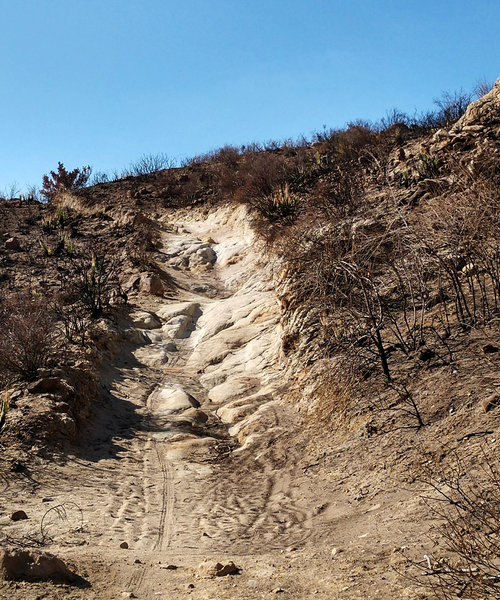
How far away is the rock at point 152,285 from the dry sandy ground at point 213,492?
7.72 feet

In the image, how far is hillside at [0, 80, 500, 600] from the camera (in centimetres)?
446

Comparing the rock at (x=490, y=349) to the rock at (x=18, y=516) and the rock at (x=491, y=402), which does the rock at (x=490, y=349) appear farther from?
the rock at (x=18, y=516)

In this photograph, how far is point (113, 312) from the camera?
14430 mm

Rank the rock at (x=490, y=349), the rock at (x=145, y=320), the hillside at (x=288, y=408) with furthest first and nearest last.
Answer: the rock at (x=145, y=320) < the rock at (x=490, y=349) < the hillside at (x=288, y=408)

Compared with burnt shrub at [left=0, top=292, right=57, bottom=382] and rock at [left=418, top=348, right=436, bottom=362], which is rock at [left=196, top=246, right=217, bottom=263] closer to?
burnt shrub at [left=0, top=292, right=57, bottom=382]

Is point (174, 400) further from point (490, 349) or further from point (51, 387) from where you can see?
point (490, 349)

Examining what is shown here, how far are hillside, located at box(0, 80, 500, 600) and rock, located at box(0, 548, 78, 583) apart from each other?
23mm

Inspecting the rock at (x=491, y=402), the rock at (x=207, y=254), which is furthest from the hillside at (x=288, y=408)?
the rock at (x=207, y=254)

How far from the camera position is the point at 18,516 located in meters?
6.07

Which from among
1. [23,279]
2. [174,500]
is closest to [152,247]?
[23,279]

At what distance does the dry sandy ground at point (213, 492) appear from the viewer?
14.3ft

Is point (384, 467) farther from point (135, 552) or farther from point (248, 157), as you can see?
point (248, 157)

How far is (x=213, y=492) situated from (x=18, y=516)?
2243 millimetres

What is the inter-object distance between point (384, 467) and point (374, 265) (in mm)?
4565
